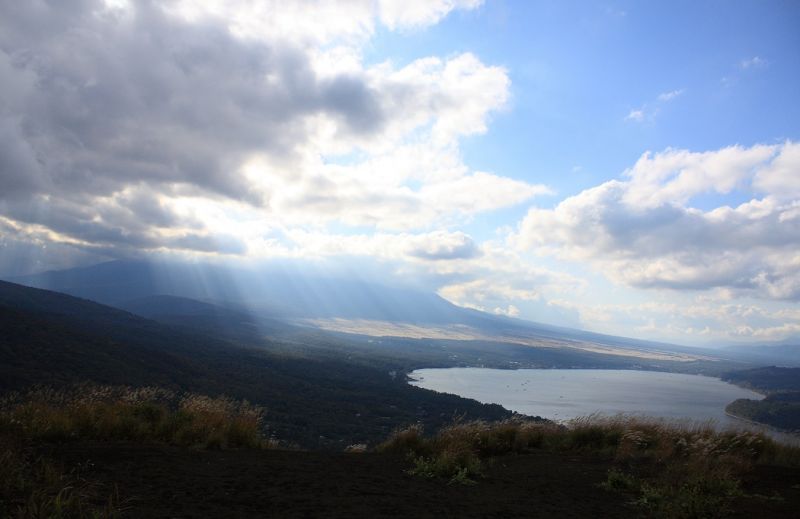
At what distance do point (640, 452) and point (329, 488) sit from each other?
6.65 meters

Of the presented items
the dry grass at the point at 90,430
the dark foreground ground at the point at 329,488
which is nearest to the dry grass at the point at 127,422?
Answer: the dry grass at the point at 90,430

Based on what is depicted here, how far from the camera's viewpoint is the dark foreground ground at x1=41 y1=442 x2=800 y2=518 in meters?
4.84

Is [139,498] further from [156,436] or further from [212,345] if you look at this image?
[212,345]

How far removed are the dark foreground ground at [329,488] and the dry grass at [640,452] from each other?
11.6 inches

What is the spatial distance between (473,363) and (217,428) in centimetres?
15802

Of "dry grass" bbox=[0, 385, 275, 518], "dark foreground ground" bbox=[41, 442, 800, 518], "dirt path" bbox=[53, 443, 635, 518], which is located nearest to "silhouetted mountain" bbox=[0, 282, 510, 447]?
"dry grass" bbox=[0, 385, 275, 518]

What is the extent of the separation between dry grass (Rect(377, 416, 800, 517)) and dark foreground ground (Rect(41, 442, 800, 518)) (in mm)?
296

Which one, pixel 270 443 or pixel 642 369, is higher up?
pixel 270 443

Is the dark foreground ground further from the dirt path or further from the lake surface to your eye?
the lake surface

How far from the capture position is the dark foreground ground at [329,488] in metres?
4.84

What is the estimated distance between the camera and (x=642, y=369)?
175 m

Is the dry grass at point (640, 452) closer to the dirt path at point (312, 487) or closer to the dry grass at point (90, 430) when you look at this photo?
the dirt path at point (312, 487)

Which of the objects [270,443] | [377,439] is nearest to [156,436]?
[270,443]

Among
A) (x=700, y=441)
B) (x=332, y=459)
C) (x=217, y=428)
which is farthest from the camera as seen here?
(x=700, y=441)
